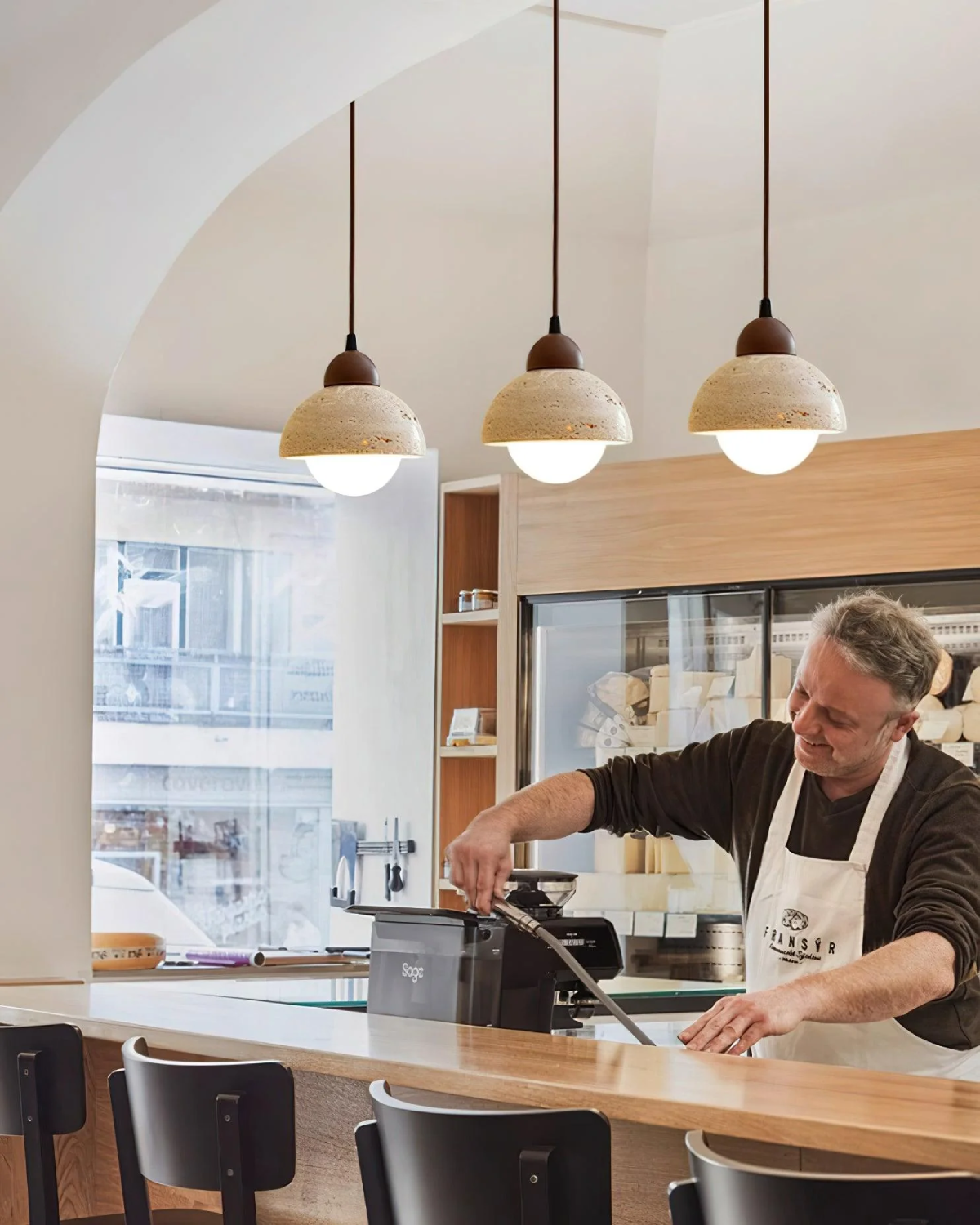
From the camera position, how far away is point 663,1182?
215 cm

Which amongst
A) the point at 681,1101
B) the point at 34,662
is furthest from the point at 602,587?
the point at 681,1101

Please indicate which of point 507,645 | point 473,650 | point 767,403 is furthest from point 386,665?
point 767,403

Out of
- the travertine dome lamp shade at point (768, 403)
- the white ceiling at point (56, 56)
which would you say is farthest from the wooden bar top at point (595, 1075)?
the white ceiling at point (56, 56)

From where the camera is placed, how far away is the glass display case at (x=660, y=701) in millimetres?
5293

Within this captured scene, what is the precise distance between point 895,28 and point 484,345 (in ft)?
6.14

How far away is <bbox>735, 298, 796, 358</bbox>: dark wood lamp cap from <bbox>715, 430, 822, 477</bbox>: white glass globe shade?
0.15m

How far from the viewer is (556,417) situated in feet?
9.93

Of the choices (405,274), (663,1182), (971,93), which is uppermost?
(971,93)

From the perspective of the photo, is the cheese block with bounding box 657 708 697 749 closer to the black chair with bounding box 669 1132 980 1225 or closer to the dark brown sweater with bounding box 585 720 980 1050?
the dark brown sweater with bounding box 585 720 980 1050

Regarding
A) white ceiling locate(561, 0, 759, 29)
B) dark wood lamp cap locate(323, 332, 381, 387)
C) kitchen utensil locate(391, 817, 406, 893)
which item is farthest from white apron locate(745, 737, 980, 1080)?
white ceiling locate(561, 0, 759, 29)

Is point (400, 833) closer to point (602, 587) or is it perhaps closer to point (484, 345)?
point (602, 587)

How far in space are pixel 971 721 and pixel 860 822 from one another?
92.4 inches

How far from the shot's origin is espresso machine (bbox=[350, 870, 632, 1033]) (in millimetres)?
2611

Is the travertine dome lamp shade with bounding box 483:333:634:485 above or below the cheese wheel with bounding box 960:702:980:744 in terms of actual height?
A: above
